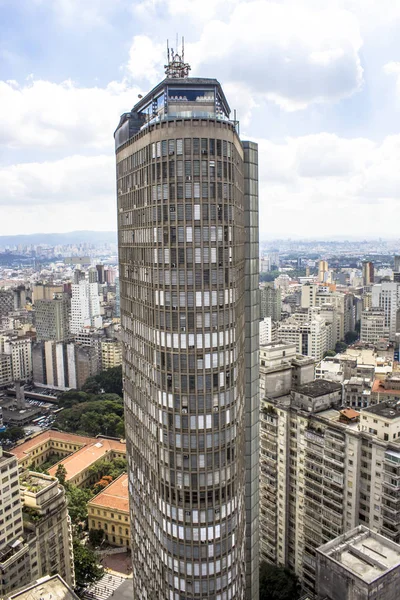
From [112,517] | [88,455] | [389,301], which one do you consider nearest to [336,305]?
[389,301]

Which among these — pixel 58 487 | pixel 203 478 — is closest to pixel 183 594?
pixel 203 478

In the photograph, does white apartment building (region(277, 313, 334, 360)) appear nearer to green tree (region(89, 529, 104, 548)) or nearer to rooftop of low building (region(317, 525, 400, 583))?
green tree (region(89, 529, 104, 548))

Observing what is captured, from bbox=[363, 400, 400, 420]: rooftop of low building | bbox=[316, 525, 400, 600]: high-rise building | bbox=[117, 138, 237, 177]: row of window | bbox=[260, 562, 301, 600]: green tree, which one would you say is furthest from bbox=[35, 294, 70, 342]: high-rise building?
bbox=[117, 138, 237, 177]: row of window

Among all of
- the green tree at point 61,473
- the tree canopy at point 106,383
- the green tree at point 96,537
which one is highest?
the tree canopy at point 106,383

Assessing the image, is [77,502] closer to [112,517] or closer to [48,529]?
[112,517]

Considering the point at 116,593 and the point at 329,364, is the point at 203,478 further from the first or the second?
the point at 329,364

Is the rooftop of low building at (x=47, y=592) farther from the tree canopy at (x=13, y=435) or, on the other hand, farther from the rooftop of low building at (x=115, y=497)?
the tree canopy at (x=13, y=435)

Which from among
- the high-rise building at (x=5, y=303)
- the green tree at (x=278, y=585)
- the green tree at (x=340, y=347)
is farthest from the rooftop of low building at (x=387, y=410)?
the high-rise building at (x=5, y=303)
